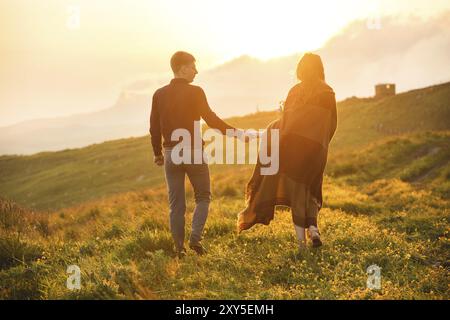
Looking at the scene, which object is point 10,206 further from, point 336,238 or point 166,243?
point 336,238

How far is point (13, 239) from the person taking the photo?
8375 mm

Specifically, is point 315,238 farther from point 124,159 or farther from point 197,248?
point 124,159

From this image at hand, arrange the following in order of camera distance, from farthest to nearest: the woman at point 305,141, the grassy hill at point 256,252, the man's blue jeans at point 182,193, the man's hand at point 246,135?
the man's hand at point 246,135
the woman at point 305,141
the man's blue jeans at point 182,193
the grassy hill at point 256,252

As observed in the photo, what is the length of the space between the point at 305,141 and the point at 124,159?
123 feet

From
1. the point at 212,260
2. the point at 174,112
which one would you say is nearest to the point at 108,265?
the point at 212,260

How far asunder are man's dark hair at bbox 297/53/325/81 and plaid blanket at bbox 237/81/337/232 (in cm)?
11

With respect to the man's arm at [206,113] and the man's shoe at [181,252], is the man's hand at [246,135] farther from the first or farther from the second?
the man's shoe at [181,252]

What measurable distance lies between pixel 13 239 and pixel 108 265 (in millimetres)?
3233

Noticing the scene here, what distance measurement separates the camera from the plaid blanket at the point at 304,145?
7.11 meters

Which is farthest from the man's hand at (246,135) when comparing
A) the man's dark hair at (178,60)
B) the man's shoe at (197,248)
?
the man's shoe at (197,248)

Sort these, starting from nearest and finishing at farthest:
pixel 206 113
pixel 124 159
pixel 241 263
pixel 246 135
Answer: pixel 241 263 → pixel 206 113 → pixel 246 135 → pixel 124 159

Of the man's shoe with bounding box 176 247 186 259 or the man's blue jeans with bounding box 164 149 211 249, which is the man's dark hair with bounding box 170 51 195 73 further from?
the man's shoe with bounding box 176 247 186 259

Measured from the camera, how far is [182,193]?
7.14 m

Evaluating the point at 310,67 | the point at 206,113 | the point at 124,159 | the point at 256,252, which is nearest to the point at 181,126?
the point at 206,113
